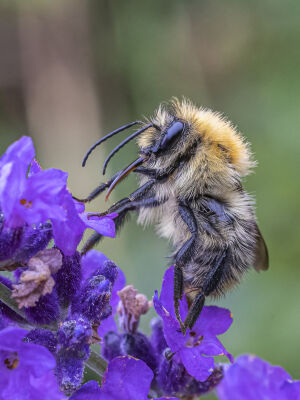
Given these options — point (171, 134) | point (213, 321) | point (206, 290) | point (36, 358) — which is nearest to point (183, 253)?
point (206, 290)

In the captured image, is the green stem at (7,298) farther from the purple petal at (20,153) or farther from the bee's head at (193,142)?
the bee's head at (193,142)

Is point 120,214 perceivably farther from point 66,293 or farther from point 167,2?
point 167,2

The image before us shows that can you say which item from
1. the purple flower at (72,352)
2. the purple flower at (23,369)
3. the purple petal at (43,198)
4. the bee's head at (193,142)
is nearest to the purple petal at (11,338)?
the purple flower at (23,369)

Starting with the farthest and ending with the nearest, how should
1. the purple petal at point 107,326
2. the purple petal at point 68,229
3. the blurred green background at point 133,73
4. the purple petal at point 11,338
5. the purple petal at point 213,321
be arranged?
the blurred green background at point 133,73
the purple petal at point 107,326
the purple petal at point 213,321
the purple petal at point 68,229
the purple petal at point 11,338

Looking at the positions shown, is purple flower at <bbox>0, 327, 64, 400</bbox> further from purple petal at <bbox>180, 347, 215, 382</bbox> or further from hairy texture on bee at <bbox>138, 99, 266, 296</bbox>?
hairy texture on bee at <bbox>138, 99, 266, 296</bbox>

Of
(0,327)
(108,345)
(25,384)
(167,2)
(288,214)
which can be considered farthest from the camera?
(167,2)

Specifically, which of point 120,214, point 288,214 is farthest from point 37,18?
point 120,214
